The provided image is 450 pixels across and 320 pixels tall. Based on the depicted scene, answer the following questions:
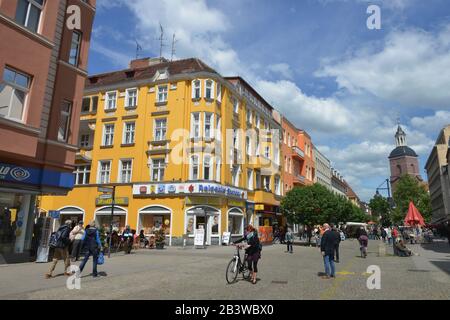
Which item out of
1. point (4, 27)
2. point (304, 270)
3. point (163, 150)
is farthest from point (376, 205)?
point (4, 27)

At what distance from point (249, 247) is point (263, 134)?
1226 inches

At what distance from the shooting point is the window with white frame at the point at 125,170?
3294 centimetres

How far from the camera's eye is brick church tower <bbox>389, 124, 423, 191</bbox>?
14675cm

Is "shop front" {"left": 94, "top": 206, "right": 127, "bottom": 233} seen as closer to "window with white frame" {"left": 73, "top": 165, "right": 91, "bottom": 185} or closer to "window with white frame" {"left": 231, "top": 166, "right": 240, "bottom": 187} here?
"window with white frame" {"left": 73, "top": 165, "right": 91, "bottom": 185}

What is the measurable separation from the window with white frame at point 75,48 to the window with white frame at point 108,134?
16.8m

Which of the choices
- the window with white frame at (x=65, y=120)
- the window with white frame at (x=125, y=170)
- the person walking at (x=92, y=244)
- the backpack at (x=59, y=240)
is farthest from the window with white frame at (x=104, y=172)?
the person walking at (x=92, y=244)

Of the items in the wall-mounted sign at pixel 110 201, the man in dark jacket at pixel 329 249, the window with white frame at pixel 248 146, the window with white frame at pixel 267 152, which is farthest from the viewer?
the window with white frame at pixel 267 152

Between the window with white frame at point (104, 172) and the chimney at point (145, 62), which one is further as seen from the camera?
the chimney at point (145, 62)

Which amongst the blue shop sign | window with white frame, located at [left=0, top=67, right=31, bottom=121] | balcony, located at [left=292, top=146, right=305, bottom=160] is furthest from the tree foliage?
window with white frame, located at [left=0, top=67, right=31, bottom=121]

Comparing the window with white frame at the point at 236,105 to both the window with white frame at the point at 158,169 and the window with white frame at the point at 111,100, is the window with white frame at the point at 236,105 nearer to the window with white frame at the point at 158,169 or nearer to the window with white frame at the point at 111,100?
the window with white frame at the point at 158,169

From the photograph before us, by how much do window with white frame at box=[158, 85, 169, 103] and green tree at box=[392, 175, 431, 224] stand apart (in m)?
62.7

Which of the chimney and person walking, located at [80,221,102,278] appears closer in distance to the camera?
person walking, located at [80,221,102,278]

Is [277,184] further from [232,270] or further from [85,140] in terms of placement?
[232,270]

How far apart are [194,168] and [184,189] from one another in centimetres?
205
